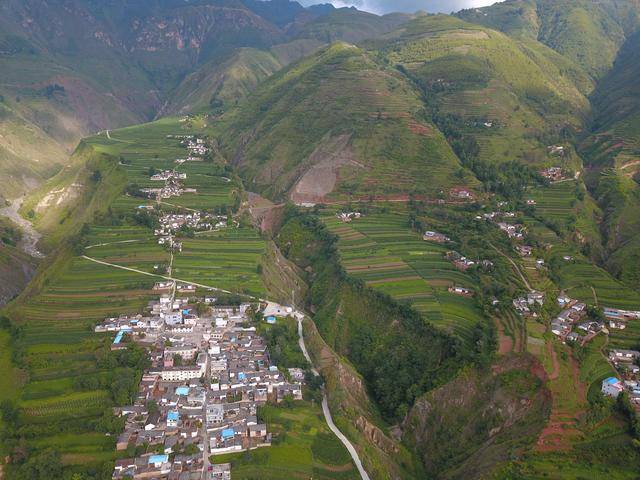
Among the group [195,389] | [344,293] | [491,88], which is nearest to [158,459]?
[195,389]

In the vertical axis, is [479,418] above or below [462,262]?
below

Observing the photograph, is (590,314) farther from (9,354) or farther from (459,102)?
(459,102)

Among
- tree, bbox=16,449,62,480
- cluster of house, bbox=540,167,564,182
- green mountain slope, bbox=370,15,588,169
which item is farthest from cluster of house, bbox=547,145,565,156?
tree, bbox=16,449,62,480

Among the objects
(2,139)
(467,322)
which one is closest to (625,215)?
(467,322)

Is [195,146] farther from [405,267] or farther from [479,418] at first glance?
[479,418]

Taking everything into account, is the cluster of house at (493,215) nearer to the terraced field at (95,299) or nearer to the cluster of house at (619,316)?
the cluster of house at (619,316)

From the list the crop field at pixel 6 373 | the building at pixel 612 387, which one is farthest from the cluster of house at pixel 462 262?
the crop field at pixel 6 373
